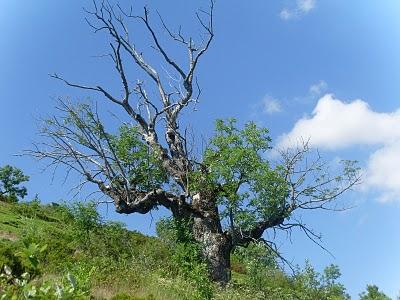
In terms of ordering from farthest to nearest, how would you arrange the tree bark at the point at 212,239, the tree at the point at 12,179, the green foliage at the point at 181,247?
the tree at the point at 12,179 → the tree bark at the point at 212,239 → the green foliage at the point at 181,247

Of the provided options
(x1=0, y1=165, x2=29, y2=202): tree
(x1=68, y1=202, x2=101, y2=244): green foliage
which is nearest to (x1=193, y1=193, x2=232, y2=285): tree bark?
(x1=68, y1=202, x2=101, y2=244): green foliage

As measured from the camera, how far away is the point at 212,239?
785 inches

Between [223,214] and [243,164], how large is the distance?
2.08 m

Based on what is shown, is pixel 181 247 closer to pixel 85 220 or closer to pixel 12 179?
pixel 85 220

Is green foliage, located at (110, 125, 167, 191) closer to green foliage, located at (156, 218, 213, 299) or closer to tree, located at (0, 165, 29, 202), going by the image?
green foliage, located at (156, 218, 213, 299)

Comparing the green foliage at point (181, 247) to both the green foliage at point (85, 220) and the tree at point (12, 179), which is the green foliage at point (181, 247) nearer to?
the green foliage at point (85, 220)

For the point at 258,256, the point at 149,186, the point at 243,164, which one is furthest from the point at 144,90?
the point at 258,256

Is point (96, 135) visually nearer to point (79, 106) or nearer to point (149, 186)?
point (79, 106)

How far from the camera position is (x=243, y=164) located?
798 inches

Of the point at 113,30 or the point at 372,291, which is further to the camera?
the point at 372,291

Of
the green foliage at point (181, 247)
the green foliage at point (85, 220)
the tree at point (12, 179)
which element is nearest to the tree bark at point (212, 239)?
the green foliage at point (181, 247)

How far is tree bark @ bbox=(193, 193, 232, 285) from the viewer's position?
1942 centimetres

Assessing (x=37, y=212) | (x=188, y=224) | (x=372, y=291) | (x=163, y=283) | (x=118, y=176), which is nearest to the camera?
(x=163, y=283)

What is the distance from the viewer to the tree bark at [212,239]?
19.4 meters
